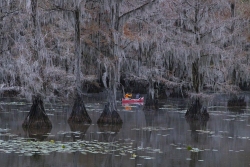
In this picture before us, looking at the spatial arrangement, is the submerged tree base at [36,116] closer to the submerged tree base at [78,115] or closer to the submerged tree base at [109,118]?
the submerged tree base at [78,115]

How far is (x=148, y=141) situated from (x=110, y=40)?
4892mm

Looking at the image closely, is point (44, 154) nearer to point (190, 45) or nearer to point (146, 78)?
point (190, 45)

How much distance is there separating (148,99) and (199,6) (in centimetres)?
664

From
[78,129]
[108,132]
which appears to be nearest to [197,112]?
[108,132]

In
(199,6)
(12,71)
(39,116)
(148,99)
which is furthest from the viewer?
(148,99)

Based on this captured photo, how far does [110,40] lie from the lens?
16562 millimetres

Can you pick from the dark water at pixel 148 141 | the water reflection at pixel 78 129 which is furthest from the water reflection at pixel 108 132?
the water reflection at pixel 78 129

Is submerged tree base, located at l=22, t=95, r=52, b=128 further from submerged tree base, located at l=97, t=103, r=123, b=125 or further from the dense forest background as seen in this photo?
submerged tree base, located at l=97, t=103, r=123, b=125

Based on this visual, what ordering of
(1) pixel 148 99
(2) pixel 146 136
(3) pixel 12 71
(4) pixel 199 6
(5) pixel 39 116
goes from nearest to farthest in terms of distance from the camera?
(2) pixel 146 136
(5) pixel 39 116
(3) pixel 12 71
(4) pixel 199 6
(1) pixel 148 99

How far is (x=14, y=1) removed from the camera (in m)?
17.8

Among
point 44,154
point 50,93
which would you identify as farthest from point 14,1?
point 44,154

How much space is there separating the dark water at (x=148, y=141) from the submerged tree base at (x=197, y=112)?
434 millimetres

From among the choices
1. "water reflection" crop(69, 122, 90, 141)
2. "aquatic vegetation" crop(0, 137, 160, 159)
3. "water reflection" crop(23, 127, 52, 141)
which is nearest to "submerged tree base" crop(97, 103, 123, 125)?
"water reflection" crop(69, 122, 90, 141)

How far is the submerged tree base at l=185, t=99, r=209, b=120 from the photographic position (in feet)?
62.9
